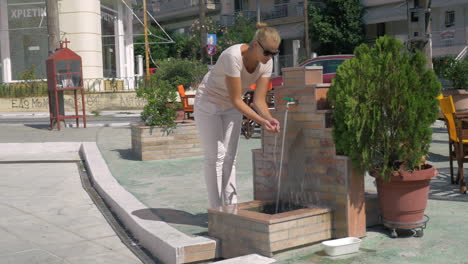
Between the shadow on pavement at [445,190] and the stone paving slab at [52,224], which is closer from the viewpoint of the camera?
the stone paving slab at [52,224]

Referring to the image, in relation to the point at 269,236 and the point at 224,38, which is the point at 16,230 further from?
the point at 224,38

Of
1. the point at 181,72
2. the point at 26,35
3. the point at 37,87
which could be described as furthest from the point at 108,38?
the point at 37,87

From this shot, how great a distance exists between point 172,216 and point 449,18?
35.6 m

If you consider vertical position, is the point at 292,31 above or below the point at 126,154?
above

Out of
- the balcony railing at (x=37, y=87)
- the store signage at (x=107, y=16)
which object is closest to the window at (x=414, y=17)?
the balcony railing at (x=37, y=87)

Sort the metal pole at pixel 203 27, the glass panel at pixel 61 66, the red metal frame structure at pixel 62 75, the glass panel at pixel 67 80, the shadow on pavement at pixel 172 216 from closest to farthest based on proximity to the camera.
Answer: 1. the shadow on pavement at pixel 172 216
2. the red metal frame structure at pixel 62 75
3. the glass panel at pixel 61 66
4. the glass panel at pixel 67 80
5. the metal pole at pixel 203 27

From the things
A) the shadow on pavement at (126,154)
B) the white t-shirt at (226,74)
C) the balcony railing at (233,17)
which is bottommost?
the shadow on pavement at (126,154)

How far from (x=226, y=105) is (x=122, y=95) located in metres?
21.4

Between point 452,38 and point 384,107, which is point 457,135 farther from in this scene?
point 452,38

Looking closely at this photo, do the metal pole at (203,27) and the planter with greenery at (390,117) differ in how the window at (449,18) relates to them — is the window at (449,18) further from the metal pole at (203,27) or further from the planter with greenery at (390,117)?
the planter with greenery at (390,117)

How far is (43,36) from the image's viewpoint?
85.8 ft

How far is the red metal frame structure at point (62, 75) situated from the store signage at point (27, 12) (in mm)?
12009

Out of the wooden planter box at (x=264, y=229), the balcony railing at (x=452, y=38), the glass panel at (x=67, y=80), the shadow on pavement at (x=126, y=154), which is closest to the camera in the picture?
the wooden planter box at (x=264, y=229)

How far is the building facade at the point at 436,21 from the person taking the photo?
111 ft
